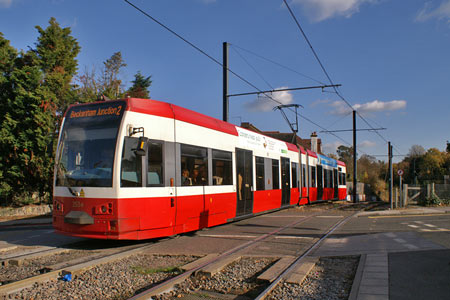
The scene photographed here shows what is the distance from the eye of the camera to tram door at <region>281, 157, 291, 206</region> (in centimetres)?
1708

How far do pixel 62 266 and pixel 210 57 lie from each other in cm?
967

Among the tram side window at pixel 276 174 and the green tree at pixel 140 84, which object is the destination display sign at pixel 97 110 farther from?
the green tree at pixel 140 84

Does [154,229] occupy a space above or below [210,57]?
below

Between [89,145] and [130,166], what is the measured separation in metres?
1.15

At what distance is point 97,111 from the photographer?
28.7ft

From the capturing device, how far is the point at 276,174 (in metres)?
16.2

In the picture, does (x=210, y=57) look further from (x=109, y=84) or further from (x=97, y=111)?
(x=109, y=84)

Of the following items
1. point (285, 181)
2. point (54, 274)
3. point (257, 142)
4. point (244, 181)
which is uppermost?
point (257, 142)

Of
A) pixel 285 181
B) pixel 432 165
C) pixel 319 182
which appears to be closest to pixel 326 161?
pixel 319 182

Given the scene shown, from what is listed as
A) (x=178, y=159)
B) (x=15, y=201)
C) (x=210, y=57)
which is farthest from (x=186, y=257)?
(x=15, y=201)

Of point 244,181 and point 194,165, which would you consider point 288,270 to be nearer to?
point 194,165

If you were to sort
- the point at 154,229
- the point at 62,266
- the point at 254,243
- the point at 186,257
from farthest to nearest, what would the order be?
the point at 254,243 < the point at 154,229 < the point at 186,257 < the point at 62,266

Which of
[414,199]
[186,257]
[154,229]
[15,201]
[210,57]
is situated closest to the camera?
[186,257]

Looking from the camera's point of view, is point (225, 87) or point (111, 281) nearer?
point (111, 281)
